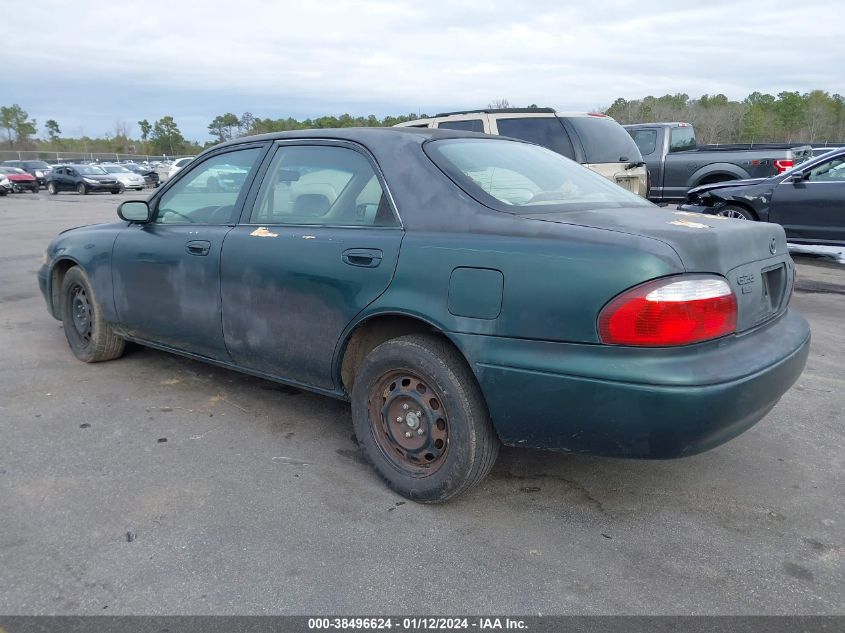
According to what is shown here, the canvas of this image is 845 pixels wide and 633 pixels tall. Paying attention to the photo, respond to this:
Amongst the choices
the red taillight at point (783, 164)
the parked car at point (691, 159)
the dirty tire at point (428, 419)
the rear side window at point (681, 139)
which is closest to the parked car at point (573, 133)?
the parked car at point (691, 159)

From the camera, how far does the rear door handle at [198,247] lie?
3.88 metres

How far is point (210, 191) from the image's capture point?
13.5ft

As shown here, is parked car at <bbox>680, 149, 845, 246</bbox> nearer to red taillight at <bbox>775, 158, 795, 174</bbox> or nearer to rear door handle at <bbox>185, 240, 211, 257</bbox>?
red taillight at <bbox>775, 158, 795, 174</bbox>

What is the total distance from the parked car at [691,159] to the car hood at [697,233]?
988 cm

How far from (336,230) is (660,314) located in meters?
1.59

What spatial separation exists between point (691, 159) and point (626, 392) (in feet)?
38.4

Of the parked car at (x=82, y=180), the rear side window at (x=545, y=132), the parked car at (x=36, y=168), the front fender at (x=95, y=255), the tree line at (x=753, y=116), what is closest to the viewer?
the front fender at (x=95, y=255)

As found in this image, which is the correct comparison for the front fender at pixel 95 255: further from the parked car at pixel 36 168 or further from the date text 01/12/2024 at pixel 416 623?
the parked car at pixel 36 168

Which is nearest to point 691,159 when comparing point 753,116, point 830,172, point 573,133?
point 830,172

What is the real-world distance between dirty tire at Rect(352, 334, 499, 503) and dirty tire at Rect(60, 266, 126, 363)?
2.47 metres

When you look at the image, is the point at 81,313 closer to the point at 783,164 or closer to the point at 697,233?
the point at 697,233

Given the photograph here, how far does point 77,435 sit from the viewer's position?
12.3 ft

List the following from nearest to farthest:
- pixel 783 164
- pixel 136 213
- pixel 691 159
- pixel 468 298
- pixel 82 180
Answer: pixel 468 298 < pixel 136 213 < pixel 783 164 < pixel 691 159 < pixel 82 180

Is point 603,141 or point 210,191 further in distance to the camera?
point 603,141
